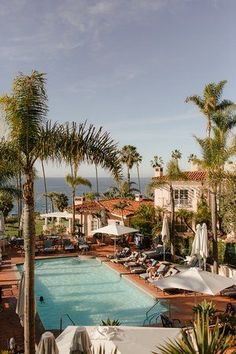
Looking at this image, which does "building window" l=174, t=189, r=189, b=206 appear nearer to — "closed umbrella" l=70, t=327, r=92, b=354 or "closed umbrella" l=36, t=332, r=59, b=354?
"closed umbrella" l=70, t=327, r=92, b=354

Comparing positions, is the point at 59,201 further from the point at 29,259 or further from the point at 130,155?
the point at 29,259

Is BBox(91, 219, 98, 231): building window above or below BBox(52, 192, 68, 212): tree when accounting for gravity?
below

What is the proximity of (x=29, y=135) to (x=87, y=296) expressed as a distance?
11825 millimetres

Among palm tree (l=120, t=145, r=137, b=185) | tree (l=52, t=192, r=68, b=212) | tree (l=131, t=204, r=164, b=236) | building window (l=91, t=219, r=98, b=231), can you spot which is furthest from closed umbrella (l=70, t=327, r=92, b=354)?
palm tree (l=120, t=145, r=137, b=185)

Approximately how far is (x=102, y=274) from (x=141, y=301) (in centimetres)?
554

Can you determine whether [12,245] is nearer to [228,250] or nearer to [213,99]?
[228,250]

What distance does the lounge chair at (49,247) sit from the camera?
28422 mm

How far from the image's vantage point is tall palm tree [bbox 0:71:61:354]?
9.10 metres

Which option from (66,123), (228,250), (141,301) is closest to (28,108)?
(66,123)

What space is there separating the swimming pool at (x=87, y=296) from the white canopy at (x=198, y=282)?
7.21 ft

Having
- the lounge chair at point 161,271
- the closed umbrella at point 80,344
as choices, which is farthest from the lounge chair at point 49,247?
the closed umbrella at point 80,344

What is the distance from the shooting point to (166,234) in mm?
24125

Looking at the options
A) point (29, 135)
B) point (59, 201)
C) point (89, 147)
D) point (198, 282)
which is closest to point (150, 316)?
point (198, 282)

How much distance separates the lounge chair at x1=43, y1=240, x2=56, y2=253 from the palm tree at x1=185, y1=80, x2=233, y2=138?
59.7 feet
